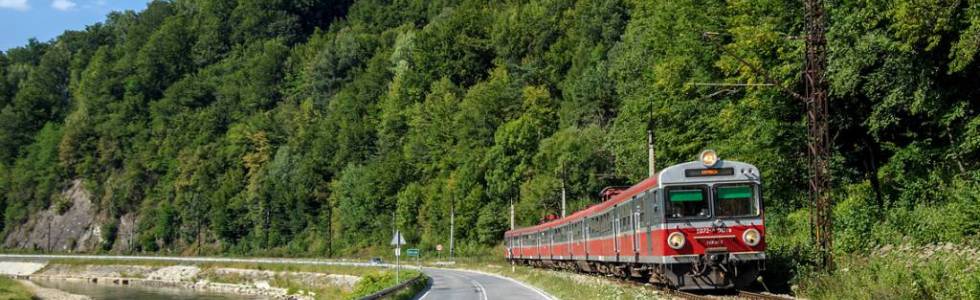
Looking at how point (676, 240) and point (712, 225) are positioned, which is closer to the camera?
point (676, 240)

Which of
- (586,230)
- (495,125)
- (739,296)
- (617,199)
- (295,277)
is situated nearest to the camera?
(739,296)

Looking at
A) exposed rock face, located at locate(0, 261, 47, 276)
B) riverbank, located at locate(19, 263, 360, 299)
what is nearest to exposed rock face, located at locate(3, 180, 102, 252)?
exposed rock face, located at locate(0, 261, 47, 276)

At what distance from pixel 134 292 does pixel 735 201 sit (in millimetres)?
71453

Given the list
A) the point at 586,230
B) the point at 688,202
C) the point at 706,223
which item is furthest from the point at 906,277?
the point at 586,230

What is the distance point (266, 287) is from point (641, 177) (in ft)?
135

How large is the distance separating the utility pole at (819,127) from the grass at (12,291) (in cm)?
5794

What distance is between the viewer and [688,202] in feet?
72.8

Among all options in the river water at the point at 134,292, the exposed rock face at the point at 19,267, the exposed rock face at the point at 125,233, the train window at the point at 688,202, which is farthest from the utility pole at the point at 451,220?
the exposed rock face at the point at 125,233

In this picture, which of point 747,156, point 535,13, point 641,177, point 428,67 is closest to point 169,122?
point 428,67

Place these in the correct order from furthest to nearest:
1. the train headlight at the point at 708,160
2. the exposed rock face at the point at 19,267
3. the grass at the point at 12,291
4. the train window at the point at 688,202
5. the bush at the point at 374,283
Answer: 1. the exposed rock face at the point at 19,267
2. the grass at the point at 12,291
3. the bush at the point at 374,283
4. the train headlight at the point at 708,160
5. the train window at the point at 688,202

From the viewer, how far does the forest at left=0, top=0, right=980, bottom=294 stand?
1090 inches

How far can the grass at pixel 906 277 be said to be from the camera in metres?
15.8

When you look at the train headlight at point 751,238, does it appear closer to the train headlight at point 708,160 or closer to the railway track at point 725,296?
the railway track at point 725,296

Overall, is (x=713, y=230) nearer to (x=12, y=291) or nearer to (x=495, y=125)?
(x=12, y=291)
